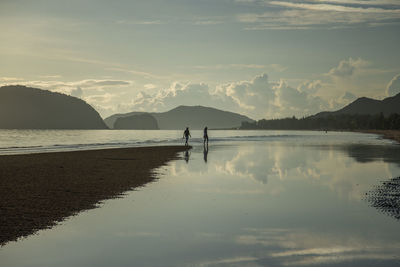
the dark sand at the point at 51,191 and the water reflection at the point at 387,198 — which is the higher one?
the dark sand at the point at 51,191

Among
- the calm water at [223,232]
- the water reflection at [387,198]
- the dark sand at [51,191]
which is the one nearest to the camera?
the calm water at [223,232]

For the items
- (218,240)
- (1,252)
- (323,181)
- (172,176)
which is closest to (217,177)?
(172,176)

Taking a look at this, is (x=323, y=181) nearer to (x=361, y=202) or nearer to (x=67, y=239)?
(x=361, y=202)

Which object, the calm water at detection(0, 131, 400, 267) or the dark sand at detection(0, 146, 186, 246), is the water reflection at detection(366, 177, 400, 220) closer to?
the calm water at detection(0, 131, 400, 267)

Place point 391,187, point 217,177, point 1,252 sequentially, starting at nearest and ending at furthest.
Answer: point 1,252, point 391,187, point 217,177

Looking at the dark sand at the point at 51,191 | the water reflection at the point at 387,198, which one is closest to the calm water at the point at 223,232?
the water reflection at the point at 387,198

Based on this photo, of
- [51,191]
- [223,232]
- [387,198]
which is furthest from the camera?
[51,191]

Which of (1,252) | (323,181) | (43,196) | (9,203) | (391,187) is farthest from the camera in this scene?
(323,181)

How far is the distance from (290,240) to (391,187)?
10701 mm

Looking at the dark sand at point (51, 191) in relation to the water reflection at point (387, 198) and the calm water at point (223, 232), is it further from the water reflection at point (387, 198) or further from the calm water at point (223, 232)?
the water reflection at point (387, 198)

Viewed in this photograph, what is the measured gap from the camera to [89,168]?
1077 inches

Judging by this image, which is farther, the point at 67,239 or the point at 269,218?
the point at 269,218

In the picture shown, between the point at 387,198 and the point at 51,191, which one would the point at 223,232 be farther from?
the point at 51,191

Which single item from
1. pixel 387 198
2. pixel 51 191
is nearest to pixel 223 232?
pixel 387 198
